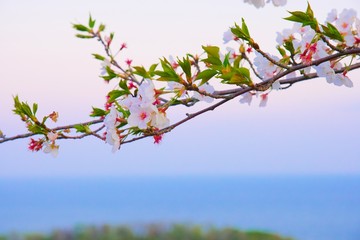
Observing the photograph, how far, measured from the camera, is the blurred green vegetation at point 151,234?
508cm

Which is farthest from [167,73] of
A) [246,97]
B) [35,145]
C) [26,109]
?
[35,145]

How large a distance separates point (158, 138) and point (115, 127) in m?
0.18

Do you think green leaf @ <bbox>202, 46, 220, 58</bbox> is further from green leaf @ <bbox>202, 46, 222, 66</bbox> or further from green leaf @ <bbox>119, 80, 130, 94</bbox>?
green leaf @ <bbox>119, 80, 130, 94</bbox>

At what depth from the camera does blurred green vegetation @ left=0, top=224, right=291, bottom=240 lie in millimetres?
5082

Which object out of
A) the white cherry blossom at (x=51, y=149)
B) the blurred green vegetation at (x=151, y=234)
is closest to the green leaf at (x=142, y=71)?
the white cherry blossom at (x=51, y=149)

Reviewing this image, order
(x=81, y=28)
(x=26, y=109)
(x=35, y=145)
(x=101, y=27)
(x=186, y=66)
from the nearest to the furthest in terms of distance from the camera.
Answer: (x=186, y=66)
(x=26, y=109)
(x=35, y=145)
(x=81, y=28)
(x=101, y=27)

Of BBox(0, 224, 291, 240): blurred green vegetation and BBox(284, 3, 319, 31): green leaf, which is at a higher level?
BBox(284, 3, 319, 31): green leaf

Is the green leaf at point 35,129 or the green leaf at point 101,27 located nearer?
the green leaf at point 35,129

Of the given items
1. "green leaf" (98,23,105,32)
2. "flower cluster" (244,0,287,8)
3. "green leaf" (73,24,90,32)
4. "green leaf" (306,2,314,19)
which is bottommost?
"green leaf" (306,2,314,19)

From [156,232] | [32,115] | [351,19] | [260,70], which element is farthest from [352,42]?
[156,232]

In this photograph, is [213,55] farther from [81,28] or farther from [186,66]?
[81,28]

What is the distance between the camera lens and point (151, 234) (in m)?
5.05

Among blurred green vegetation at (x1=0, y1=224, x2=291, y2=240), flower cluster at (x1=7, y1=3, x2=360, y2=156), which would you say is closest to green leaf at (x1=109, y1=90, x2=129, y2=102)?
flower cluster at (x1=7, y1=3, x2=360, y2=156)

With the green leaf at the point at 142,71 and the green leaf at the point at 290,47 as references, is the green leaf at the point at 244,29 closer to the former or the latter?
the green leaf at the point at 290,47
